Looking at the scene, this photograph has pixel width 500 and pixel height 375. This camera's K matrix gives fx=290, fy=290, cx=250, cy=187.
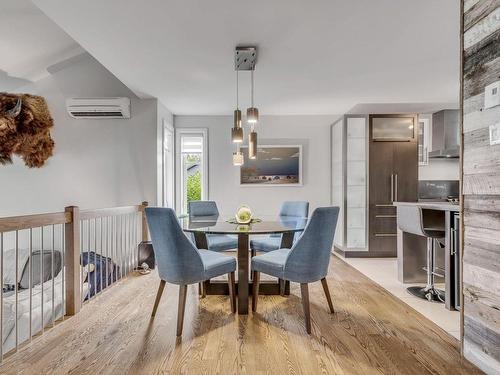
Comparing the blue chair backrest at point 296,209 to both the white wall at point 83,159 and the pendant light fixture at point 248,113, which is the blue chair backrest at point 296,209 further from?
the white wall at point 83,159

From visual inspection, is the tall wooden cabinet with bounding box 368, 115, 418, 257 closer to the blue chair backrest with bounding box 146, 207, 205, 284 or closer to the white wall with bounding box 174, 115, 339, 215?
the white wall with bounding box 174, 115, 339, 215

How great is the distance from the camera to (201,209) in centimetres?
379

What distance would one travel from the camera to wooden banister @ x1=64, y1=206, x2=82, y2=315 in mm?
2449

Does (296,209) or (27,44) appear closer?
(27,44)

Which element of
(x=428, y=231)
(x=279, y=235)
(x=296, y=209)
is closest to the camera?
(x=428, y=231)

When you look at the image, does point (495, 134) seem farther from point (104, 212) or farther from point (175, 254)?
point (104, 212)

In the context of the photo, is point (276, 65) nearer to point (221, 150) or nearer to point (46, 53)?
point (221, 150)

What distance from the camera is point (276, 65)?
9.61ft

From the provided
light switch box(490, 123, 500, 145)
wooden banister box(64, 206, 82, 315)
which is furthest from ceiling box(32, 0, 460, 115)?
wooden banister box(64, 206, 82, 315)

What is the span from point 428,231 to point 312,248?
1.32 meters

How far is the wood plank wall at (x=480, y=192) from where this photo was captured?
1547mm

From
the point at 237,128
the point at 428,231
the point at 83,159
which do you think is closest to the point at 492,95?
the point at 428,231

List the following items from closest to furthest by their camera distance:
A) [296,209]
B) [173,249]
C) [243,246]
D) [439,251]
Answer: [173,249] → [243,246] → [439,251] → [296,209]

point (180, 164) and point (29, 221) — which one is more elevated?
point (180, 164)
